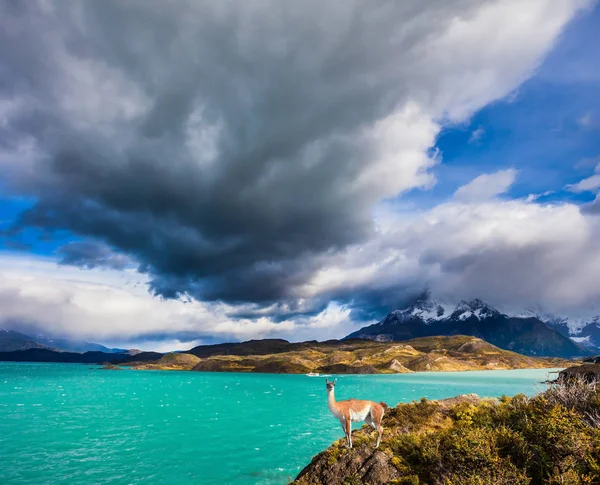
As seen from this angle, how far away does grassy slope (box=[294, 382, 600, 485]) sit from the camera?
12.0m

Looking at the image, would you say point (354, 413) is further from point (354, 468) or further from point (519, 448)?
point (519, 448)

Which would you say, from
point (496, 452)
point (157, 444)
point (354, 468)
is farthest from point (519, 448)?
point (157, 444)

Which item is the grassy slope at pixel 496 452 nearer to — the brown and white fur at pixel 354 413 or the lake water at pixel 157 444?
the brown and white fur at pixel 354 413

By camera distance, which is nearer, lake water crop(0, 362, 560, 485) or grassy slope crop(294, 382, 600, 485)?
grassy slope crop(294, 382, 600, 485)

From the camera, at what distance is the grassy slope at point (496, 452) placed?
472 inches

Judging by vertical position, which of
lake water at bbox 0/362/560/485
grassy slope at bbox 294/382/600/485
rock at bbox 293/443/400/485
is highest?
grassy slope at bbox 294/382/600/485

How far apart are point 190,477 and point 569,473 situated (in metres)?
33.0

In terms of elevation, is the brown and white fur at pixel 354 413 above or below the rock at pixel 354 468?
above

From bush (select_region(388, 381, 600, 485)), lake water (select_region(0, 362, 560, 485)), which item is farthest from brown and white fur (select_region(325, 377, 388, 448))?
lake water (select_region(0, 362, 560, 485))

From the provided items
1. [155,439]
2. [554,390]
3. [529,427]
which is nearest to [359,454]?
[529,427]

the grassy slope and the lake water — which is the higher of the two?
the grassy slope

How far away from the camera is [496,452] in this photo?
43.5 feet

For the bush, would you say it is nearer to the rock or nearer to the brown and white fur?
the rock

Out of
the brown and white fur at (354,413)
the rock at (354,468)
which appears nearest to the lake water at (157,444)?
the brown and white fur at (354,413)
